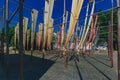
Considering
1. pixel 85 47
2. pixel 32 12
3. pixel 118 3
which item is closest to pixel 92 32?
pixel 85 47

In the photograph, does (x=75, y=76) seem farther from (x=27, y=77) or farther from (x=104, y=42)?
(x=104, y=42)

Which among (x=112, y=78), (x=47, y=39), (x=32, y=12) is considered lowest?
(x=112, y=78)

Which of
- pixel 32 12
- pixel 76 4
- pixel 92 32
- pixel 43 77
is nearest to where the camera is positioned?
pixel 43 77

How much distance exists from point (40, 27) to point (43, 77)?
17.7 metres

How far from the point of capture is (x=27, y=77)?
39.4ft

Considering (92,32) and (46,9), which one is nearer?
(46,9)

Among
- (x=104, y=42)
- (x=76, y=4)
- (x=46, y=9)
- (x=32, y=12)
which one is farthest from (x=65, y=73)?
(x=104, y=42)

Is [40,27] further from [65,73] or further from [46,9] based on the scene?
[65,73]

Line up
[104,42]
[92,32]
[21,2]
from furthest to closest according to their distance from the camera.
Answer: [104,42] → [92,32] → [21,2]

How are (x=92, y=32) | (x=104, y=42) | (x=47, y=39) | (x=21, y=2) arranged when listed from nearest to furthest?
(x=21, y=2)
(x=92, y=32)
(x=47, y=39)
(x=104, y=42)

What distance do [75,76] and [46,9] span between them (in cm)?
798

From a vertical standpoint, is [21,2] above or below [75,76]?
above

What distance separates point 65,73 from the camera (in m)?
13.2

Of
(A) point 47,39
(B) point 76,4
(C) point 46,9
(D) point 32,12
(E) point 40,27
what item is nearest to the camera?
(B) point 76,4
